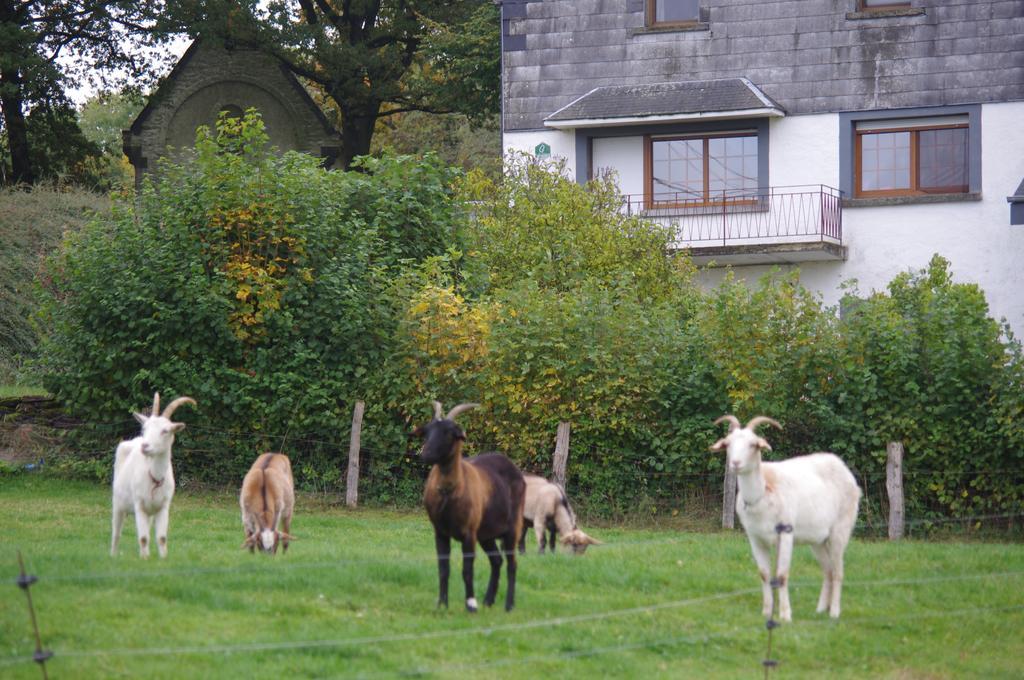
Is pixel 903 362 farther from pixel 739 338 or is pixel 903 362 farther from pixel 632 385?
pixel 632 385

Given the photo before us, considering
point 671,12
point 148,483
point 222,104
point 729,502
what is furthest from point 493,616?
point 222,104

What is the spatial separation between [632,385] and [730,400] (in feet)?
4.39

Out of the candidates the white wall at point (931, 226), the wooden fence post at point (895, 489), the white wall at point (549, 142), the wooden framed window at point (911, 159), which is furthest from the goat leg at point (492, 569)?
the wooden framed window at point (911, 159)

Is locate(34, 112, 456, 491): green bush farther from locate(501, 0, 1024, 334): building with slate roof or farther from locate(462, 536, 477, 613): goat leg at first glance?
locate(501, 0, 1024, 334): building with slate roof

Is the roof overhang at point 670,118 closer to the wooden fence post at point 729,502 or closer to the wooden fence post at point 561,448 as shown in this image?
the wooden fence post at point 561,448

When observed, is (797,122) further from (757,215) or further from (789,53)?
(757,215)

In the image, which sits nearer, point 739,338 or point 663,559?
point 663,559

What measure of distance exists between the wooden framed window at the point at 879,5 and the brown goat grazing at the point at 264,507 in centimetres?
1916

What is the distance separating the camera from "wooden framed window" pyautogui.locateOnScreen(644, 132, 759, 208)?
29.2 m

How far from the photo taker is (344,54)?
123ft

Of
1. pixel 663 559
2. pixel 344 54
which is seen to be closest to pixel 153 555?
pixel 663 559

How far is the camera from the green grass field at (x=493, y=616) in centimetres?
955

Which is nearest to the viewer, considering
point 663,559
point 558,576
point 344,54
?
point 558,576

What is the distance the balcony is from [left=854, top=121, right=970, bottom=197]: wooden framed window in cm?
97
